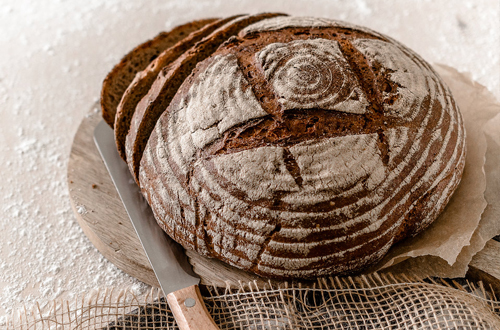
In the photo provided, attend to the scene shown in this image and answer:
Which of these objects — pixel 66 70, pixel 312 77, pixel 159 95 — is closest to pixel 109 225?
pixel 159 95

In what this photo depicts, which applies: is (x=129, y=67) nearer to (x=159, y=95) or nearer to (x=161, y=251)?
(x=159, y=95)

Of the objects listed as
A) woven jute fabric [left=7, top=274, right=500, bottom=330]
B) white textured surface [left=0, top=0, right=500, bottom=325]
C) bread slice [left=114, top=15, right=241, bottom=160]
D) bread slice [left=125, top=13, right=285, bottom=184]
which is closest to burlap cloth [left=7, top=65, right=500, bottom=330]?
woven jute fabric [left=7, top=274, right=500, bottom=330]

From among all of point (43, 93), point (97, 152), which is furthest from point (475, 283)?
point (43, 93)

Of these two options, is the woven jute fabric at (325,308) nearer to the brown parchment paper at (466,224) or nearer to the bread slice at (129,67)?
the brown parchment paper at (466,224)

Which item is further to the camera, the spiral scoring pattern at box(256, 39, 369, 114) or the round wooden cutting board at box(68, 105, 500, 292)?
the round wooden cutting board at box(68, 105, 500, 292)

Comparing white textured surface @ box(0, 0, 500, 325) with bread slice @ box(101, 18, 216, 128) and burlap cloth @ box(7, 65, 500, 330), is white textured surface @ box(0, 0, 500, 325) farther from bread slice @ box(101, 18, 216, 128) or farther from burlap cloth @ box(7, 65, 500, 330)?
bread slice @ box(101, 18, 216, 128)

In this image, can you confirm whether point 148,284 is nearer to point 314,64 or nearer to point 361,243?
point 361,243

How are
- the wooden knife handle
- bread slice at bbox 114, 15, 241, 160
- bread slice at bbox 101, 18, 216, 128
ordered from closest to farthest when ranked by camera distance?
the wooden knife handle < bread slice at bbox 114, 15, 241, 160 < bread slice at bbox 101, 18, 216, 128
